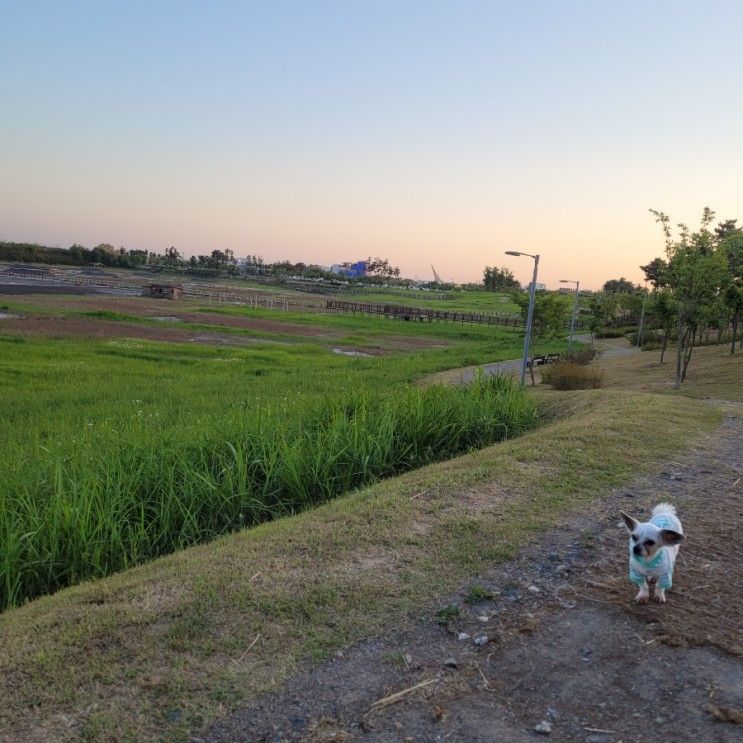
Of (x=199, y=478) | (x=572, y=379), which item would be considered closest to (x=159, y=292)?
(x=572, y=379)

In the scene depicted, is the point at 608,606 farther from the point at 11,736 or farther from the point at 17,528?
the point at 17,528

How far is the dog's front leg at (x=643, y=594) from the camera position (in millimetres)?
3773

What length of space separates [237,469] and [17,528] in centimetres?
203

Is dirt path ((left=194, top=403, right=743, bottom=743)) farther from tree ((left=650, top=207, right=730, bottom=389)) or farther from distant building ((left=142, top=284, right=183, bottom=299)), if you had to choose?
distant building ((left=142, top=284, right=183, bottom=299))

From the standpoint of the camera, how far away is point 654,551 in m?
3.60

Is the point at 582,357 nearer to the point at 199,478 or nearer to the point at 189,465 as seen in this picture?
the point at 189,465

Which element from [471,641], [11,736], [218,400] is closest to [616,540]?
[471,641]

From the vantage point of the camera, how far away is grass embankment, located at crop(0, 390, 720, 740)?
2.96 metres

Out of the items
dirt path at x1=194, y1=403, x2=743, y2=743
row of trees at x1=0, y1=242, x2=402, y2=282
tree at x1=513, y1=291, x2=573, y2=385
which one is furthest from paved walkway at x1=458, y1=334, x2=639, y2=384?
row of trees at x1=0, y1=242, x2=402, y2=282

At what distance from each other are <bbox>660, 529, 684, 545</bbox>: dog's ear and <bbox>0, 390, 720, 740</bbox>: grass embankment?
1.19 meters

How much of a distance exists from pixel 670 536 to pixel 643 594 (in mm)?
474

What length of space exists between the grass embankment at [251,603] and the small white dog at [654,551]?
0.97 m

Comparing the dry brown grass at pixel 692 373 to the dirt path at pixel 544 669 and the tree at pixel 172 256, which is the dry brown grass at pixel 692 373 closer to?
the dirt path at pixel 544 669

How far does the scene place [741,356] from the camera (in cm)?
2470
